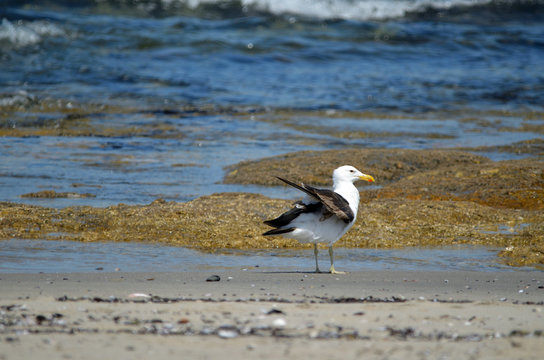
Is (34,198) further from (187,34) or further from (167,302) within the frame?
(187,34)

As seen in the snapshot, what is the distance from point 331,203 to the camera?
6.42 m

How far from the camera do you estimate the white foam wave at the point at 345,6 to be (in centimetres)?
3216

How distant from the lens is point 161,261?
6727mm

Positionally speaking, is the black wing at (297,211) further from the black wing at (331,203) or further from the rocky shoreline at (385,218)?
the rocky shoreline at (385,218)

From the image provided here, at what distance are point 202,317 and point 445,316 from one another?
1534mm

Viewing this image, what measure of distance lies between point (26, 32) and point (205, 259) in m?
22.4

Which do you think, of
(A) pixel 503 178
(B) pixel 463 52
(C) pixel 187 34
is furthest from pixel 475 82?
(A) pixel 503 178

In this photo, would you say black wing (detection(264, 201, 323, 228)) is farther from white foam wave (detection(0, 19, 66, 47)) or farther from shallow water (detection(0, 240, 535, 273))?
white foam wave (detection(0, 19, 66, 47))

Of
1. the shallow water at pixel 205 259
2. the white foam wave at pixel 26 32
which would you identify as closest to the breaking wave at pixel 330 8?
the white foam wave at pixel 26 32

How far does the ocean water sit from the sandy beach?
4.11 metres

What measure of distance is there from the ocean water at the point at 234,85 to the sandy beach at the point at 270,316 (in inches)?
162

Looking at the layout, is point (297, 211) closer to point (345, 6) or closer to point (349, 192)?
point (349, 192)

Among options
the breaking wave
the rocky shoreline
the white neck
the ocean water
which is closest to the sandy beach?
the white neck

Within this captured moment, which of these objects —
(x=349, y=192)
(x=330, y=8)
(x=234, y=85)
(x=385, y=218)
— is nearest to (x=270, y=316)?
(x=349, y=192)
